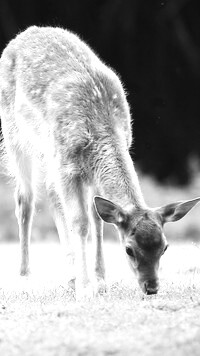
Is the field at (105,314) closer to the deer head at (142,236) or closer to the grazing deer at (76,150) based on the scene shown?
the deer head at (142,236)

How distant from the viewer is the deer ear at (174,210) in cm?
682

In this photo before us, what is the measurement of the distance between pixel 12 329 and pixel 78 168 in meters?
2.26

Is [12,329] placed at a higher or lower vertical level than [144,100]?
lower

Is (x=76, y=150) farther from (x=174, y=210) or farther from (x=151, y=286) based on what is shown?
(x=151, y=286)

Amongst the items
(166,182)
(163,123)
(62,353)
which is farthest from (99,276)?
(163,123)

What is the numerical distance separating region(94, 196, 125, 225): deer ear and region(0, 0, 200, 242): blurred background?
13020mm

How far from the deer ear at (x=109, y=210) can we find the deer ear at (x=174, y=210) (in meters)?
0.31

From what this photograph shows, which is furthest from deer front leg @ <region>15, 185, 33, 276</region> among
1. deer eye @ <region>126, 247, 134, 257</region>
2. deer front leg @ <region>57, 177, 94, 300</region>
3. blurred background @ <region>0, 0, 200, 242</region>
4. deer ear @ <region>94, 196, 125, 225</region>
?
blurred background @ <region>0, 0, 200, 242</region>

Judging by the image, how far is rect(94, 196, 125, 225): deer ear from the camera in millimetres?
6684

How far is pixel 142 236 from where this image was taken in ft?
21.2

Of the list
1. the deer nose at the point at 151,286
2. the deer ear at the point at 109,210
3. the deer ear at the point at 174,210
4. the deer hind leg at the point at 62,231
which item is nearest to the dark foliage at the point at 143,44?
the deer hind leg at the point at 62,231

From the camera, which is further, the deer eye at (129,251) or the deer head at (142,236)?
the deer eye at (129,251)

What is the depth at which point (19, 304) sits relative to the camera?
21.6ft

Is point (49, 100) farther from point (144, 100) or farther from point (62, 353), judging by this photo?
point (144, 100)
